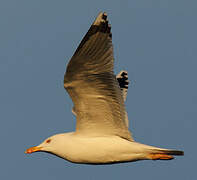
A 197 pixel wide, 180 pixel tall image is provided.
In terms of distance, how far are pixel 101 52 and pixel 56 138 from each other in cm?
212

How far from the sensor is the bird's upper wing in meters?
9.16

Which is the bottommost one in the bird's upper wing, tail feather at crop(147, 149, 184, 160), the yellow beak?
tail feather at crop(147, 149, 184, 160)

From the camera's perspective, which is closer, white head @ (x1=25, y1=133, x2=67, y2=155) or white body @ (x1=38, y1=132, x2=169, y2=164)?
white body @ (x1=38, y1=132, x2=169, y2=164)

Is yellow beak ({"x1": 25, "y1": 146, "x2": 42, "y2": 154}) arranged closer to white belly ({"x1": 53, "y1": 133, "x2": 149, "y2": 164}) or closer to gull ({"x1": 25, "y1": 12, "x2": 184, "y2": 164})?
gull ({"x1": 25, "y1": 12, "x2": 184, "y2": 164})

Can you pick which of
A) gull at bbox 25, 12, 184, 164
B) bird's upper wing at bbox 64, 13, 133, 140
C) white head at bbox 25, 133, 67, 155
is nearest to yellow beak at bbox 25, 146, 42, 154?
white head at bbox 25, 133, 67, 155

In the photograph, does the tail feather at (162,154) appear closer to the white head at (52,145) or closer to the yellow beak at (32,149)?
the white head at (52,145)

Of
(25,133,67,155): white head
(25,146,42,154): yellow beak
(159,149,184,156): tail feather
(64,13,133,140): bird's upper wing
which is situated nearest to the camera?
(64,13,133,140): bird's upper wing

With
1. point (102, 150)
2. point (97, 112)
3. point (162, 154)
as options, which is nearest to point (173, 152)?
point (162, 154)

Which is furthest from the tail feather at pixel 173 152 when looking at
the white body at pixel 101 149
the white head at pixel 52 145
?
the white head at pixel 52 145

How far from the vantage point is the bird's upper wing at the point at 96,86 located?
9.16 m

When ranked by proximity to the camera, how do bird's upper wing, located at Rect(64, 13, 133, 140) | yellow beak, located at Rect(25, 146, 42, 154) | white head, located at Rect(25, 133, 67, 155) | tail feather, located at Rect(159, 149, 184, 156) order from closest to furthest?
bird's upper wing, located at Rect(64, 13, 133, 140)
tail feather, located at Rect(159, 149, 184, 156)
white head, located at Rect(25, 133, 67, 155)
yellow beak, located at Rect(25, 146, 42, 154)

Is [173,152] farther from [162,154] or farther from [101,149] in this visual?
[101,149]

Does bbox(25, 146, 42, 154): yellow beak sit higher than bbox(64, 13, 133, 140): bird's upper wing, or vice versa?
bbox(64, 13, 133, 140): bird's upper wing

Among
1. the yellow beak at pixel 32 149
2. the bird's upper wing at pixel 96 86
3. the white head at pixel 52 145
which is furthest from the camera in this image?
the yellow beak at pixel 32 149
